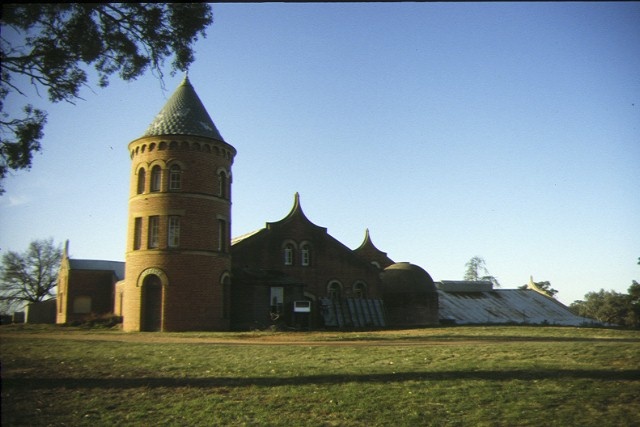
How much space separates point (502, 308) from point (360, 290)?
1442 cm

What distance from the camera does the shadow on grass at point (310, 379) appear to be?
11461mm

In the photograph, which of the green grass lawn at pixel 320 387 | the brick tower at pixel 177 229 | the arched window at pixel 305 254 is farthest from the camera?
the arched window at pixel 305 254

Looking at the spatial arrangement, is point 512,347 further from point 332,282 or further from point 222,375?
point 332,282

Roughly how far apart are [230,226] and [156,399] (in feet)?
66.2

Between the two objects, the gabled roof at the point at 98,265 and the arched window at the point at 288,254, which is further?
the gabled roof at the point at 98,265

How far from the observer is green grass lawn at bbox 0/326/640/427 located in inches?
398

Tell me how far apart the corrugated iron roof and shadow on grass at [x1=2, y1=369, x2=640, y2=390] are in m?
26.8

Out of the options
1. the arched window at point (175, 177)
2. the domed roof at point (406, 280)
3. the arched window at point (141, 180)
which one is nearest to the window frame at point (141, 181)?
the arched window at point (141, 180)

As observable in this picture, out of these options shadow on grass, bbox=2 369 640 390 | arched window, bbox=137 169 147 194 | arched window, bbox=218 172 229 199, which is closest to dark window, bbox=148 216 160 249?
arched window, bbox=137 169 147 194

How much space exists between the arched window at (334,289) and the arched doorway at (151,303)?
40.2ft

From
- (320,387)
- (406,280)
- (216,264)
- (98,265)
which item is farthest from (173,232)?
Answer: (98,265)

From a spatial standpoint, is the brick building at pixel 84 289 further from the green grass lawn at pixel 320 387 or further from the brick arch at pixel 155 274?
the green grass lawn at pixel 320 387

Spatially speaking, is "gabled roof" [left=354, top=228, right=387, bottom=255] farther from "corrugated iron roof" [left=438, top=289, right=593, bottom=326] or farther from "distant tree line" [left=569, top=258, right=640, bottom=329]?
"distant tree line" [left=569, top=258, right=640, bottom=329]

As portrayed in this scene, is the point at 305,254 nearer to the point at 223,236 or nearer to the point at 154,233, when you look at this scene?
the point at 223,236
